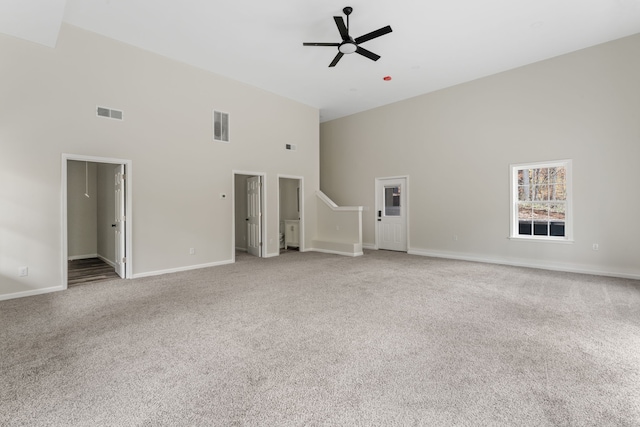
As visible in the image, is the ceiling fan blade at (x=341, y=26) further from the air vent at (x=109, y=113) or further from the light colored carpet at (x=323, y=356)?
the air vent at (x=109, y=113)

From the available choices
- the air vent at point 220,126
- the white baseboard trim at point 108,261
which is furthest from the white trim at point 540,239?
the white baseboard trim at point 108,261

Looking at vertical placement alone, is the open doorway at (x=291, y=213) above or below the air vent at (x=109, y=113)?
below

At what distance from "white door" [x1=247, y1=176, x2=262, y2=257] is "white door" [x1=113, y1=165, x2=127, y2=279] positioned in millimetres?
2780

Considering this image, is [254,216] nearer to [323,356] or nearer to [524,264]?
[323,356]

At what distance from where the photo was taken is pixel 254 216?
24.4 feet

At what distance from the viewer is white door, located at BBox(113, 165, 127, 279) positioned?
5.09 meters

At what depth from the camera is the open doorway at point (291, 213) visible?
27.2 ft

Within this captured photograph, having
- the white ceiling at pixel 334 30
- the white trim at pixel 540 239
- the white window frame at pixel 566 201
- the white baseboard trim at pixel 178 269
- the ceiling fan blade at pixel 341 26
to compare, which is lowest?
the white baseboard trim at pixel 178 269

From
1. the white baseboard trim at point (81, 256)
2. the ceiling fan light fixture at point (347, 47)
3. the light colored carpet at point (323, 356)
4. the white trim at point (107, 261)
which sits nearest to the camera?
the light colored carpet at point (323, 356)

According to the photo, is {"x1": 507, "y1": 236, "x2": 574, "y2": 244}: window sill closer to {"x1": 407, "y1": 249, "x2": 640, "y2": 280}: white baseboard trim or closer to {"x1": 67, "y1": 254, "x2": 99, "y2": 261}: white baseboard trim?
{"x1": 407, "y1": 249, "x2": 640, "y2": 280}: white baseboard trim

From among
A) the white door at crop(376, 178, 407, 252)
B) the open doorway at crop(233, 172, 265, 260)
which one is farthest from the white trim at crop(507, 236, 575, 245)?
the open doorway at crop(233, 172, 265, 260)

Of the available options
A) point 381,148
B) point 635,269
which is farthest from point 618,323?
point 381,148

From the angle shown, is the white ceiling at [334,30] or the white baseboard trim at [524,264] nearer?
the white ceiling at [334,30]

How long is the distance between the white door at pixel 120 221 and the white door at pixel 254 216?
109 inches
